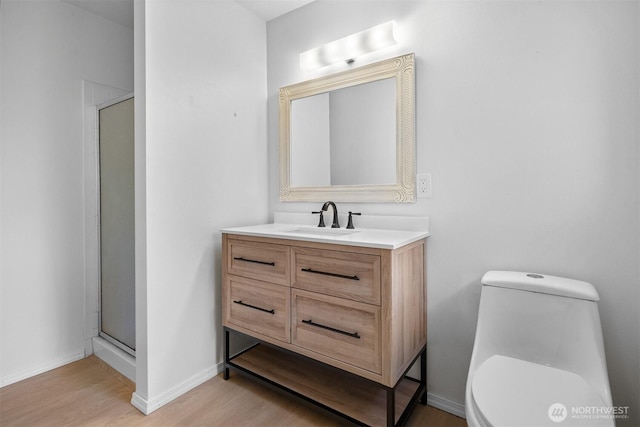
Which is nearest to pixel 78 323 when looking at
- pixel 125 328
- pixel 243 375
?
pixel 125 328

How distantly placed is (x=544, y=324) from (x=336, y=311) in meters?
0.84

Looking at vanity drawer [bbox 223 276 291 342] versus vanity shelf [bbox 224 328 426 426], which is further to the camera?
vanity drawer [bbox 223 276 291 342]

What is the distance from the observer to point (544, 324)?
129 centimetres

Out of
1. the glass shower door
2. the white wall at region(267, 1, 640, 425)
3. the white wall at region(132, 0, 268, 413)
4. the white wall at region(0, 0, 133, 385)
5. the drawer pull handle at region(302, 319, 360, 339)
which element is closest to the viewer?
the white wall at region(267, 1, 640, 425)

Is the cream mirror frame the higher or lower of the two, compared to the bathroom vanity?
higher

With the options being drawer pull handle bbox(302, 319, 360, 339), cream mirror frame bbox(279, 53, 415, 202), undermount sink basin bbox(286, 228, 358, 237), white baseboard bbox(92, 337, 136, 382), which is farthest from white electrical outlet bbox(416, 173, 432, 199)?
white baseboard bbox(92, 337, 136, 382)

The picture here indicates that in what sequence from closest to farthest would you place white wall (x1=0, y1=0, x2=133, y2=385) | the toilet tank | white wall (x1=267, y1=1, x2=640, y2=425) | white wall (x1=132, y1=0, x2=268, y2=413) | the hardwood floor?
the toilet tank < white wall (x1=267, y1=1, x2=640, y2=425) < the hardwood floor < white wall (x1=132, y1=0, x2=268, y2=413) < white wall (x1=0, y1=0, x2=133, y2=385)

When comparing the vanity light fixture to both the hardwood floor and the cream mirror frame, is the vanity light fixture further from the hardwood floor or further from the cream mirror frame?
the hardwood floor

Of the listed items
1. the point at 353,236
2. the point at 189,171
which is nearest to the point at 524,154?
the point at 353,236

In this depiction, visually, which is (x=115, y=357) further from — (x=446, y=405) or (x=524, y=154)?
(x=524, y=154)

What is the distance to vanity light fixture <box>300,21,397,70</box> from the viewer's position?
70.4 inches

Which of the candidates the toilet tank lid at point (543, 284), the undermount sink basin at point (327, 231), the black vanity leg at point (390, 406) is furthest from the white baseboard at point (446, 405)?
the undermount sink basin at point (327, 231)

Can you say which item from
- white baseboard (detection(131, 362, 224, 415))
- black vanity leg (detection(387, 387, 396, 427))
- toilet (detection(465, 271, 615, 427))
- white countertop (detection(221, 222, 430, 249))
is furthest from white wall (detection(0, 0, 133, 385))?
toilet (detection(465, 271, 615, 427))

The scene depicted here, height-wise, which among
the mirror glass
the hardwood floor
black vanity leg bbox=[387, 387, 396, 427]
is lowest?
the hardwood floor
